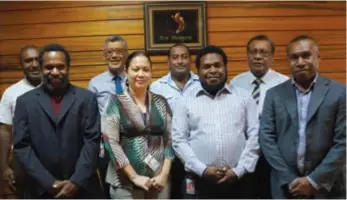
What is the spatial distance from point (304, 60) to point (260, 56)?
62cm

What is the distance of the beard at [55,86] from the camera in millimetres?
2812

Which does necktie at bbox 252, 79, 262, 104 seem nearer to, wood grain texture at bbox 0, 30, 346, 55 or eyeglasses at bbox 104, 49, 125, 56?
eyeglasses at bbox 104, 49, 125, 56

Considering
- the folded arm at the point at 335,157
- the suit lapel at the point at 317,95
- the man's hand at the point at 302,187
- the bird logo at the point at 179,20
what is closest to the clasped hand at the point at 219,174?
the man's hand at the point at 302,187

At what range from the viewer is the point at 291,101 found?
2.77 meters

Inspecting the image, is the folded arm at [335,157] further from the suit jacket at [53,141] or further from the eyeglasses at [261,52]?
the suit jacket at [53,141]

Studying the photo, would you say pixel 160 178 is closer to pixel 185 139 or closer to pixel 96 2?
pixel 185 139

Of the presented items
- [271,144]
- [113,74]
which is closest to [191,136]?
[271,144]

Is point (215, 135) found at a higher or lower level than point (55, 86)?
lower

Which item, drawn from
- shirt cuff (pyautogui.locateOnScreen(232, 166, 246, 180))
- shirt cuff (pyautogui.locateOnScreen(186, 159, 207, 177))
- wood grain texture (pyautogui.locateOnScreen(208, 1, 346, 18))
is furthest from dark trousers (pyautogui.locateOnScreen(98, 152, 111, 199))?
wood grain texture (pyautogui.locateOnScreen(208, 1, 346, 18))

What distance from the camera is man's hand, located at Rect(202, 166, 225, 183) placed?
2.77 meters

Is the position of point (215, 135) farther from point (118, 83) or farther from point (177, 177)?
point (118, 83)

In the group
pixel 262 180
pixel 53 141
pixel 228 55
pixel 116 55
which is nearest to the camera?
pixel 53 141

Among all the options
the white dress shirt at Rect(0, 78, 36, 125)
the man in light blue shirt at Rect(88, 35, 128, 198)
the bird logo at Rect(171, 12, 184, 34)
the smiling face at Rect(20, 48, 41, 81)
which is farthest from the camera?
the bird logo at Rect(171, 12, 184, 34)

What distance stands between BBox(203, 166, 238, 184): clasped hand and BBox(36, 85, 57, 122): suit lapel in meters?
0.95
